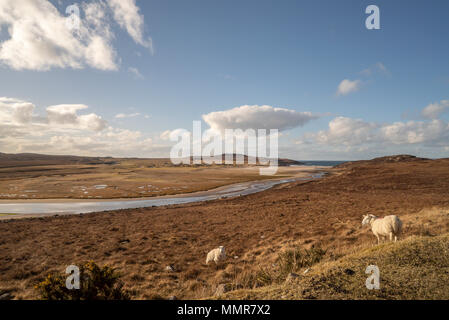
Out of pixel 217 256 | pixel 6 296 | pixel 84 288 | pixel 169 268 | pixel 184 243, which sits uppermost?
pixel 84 288

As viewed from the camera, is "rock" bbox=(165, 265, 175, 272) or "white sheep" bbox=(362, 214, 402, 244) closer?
"white sheep" bbox=(362, 214, 402, 244)

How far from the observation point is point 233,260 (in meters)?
12.2

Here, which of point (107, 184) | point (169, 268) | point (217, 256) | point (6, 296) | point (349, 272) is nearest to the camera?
point (349, 272)

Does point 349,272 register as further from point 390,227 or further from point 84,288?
point 84,288

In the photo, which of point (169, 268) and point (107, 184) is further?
point (107, 184)

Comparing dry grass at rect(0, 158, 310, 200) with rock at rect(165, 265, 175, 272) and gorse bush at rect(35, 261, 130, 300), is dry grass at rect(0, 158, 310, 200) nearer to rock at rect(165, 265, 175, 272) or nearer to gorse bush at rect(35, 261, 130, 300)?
rock at rect(165, 265, 175, 272)

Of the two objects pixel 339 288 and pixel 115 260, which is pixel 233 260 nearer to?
pixel 115 260

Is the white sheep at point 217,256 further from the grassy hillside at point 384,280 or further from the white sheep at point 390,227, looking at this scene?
the white sheep at point 390,227

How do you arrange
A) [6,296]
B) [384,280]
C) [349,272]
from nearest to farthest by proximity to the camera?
1. [384,280]
2. [349,272]
3. [6,296]

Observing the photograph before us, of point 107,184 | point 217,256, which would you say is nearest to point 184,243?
point 217,256

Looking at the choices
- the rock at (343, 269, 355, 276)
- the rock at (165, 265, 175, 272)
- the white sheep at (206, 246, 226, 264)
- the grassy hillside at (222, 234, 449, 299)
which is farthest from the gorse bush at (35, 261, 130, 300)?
the white sheep at (206, 246, 226, 264)
